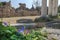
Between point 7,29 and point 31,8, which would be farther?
point 31,8

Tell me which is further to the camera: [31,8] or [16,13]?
[31,8]

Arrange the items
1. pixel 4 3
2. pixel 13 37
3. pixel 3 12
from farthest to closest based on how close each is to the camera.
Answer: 1. pixel 4 3
2. pixel 3 12
3. pixel 13 37

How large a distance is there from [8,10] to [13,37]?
33.8 feet

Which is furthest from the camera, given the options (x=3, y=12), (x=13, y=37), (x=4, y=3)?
(x=4, y=3)

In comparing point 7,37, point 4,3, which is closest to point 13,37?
point 7,37

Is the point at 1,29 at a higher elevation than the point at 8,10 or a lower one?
higher

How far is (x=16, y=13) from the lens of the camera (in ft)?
42.6

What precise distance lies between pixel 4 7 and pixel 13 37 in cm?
1039

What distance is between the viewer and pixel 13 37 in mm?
2344

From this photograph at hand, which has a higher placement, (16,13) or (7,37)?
(7,37)

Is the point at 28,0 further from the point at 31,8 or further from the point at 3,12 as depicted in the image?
the point at 3,12

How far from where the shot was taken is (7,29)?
2459mm

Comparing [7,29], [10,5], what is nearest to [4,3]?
[10,5]

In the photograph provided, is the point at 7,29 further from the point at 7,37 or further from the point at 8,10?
the point at 8,10
